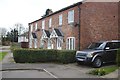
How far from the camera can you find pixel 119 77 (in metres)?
12.2

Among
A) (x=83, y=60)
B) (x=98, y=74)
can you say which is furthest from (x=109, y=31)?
(x=98, y=74)

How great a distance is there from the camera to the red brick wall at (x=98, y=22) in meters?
22.0

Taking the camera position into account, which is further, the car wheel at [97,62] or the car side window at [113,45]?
the car side window at [113,45]

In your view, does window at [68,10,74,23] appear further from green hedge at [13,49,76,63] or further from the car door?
the car door

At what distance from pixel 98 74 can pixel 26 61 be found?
9110 mm

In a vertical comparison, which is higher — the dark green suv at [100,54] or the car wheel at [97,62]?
the dark green suv at [100,54]

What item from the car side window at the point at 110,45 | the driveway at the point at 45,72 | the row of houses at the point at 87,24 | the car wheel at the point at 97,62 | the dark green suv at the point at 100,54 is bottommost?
the driveway at the point at 45,72

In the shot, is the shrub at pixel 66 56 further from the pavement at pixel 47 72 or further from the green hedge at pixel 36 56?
the pavement at pixel 47 72

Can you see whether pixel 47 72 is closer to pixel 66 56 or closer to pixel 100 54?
pixel 100 54

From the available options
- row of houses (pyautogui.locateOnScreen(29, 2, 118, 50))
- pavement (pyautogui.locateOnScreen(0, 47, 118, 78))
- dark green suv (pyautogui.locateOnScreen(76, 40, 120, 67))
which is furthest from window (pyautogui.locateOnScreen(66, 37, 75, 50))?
pavement (pyautogui.locateOnScreen(0, 47, 118, 78))

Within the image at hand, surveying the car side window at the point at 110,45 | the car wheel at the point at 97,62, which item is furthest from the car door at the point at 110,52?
the car wheel at the point at 97,62

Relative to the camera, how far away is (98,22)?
2247 centimetres

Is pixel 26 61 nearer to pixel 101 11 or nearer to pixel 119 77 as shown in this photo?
pixel 101 11

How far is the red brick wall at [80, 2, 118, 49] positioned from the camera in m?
22.0
